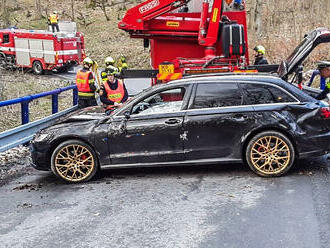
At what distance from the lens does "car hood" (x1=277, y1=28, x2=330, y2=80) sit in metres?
9.03

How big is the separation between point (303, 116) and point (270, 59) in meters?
11.7

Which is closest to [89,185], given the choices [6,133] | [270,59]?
[6,133]

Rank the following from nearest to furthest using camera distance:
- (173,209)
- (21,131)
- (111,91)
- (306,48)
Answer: (173,209)
(21,131)
(306,48)
(111,91)

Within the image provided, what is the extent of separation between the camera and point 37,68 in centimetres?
2742

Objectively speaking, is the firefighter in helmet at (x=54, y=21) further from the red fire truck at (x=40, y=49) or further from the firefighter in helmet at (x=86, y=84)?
the firefighter in helmet at (x=86, y=84)

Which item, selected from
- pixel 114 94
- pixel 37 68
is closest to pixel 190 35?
pixel 114 94

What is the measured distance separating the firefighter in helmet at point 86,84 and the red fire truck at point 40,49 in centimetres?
1600

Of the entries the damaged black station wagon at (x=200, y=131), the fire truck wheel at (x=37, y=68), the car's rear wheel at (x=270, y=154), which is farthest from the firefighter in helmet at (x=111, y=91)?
the fire truck wheel at (x=37, y=68)

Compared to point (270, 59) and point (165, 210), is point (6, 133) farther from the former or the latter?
point (270, 59)

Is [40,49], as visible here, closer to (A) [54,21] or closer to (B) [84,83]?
(A) [54,21]

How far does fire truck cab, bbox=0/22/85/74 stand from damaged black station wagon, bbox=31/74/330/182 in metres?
20.2

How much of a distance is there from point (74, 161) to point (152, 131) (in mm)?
1369

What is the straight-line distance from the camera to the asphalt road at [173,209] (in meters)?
4.98

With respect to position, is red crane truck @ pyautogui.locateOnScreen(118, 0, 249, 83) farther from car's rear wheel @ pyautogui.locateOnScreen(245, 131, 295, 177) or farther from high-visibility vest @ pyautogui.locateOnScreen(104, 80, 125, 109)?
car's rear wheel @ pyautogui.locateOnScreen(245, 131, 295, 177)
